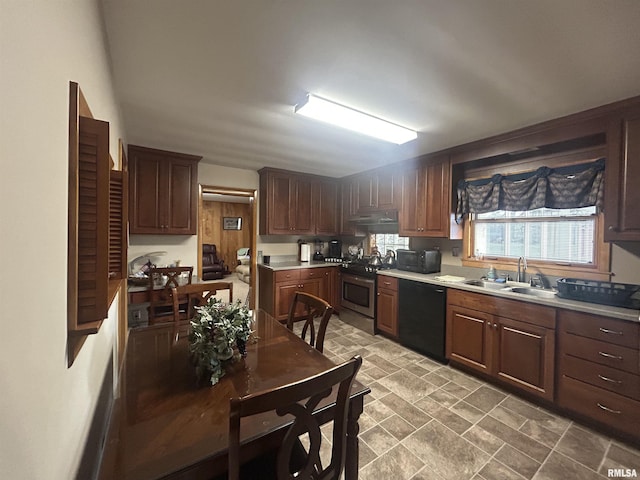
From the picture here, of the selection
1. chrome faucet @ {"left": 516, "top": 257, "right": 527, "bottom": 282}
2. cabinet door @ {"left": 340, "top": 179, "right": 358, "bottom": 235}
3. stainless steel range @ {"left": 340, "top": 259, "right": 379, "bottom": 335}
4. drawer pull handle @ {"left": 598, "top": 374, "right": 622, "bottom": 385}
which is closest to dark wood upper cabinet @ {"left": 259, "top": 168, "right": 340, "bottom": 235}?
cabinet door @ {"left": 340, "top": 179, "right": 358, "bottom": 235}

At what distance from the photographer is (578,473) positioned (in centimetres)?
162

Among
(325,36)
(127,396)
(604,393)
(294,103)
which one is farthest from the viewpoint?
(294,103)

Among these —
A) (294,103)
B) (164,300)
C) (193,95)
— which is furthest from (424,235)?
(164,300)

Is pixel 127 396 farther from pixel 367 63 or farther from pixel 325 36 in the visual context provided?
pixel 367 63

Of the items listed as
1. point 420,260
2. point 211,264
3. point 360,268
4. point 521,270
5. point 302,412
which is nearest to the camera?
point 302,412

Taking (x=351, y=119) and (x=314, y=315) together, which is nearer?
(x=314, y=315)

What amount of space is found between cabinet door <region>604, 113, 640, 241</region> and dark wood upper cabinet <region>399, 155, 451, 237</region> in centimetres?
130

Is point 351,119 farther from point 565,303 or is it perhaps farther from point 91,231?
point 565,303

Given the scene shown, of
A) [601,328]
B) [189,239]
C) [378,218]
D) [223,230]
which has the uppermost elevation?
[378,218]

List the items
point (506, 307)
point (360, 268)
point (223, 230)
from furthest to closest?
point (223, 230), point (360, 268), point (506, 307)

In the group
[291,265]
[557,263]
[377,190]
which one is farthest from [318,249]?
[557,263]

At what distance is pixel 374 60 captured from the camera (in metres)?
1.56

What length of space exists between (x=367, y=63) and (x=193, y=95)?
4.17 feet

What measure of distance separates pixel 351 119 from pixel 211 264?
22.0 feet
